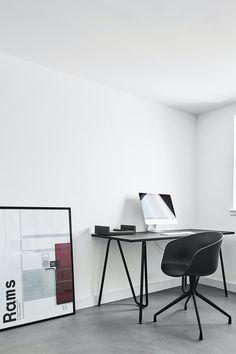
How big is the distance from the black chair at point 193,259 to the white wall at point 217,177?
39.3 inches

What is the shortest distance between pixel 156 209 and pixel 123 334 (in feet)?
5.02

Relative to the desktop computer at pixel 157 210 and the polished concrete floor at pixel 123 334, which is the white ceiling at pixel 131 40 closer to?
the desktop computer at pixel 157 210

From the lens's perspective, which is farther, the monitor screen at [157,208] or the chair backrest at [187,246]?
the monitor screen at [157,208]

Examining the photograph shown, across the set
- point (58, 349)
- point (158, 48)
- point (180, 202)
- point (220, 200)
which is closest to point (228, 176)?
point (220, 200)

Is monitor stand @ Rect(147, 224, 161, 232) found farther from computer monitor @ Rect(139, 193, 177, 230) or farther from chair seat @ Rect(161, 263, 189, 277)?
chair seat @ Rect(161, 263, 189, 277)

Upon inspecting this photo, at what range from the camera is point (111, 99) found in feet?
11.7

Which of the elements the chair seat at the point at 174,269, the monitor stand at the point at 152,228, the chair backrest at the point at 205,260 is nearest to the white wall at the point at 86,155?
the monitor stand at the point at 152,228

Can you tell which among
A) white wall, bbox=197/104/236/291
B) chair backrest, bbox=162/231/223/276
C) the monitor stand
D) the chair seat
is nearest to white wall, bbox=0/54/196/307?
the monitor stand

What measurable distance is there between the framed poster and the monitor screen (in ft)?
3.06

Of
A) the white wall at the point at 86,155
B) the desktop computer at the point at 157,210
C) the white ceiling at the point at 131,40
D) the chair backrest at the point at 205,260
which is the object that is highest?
the white ceiling at the point at 131,40

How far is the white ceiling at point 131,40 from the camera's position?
2129mm

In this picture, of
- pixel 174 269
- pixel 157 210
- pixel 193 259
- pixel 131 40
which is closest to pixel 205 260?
pixel 193 259

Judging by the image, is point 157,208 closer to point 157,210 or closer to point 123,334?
point 157,210

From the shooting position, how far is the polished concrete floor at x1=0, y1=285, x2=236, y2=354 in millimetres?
2253
